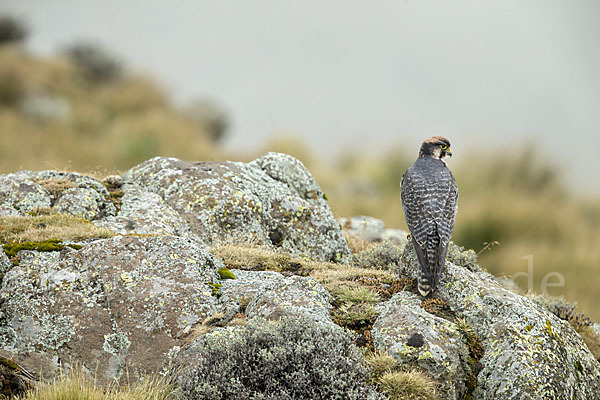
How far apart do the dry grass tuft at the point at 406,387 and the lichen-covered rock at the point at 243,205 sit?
4919mm

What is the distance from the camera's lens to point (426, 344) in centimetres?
468

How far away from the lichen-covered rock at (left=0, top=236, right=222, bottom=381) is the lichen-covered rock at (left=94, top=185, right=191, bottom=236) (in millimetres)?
2248

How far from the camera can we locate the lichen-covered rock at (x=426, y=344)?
4562 millimetres

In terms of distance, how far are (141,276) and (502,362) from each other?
12.8ft

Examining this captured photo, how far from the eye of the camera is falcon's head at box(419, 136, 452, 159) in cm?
697

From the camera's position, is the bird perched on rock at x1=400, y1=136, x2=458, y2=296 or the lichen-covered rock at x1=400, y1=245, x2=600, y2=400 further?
the bird perched on rock at x1=400, y1=136, x2=458, y2=296

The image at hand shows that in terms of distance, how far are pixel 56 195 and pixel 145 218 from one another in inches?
66.1

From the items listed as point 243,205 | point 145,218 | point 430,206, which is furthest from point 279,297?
point 243,205

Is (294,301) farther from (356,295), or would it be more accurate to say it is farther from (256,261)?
(256,261)

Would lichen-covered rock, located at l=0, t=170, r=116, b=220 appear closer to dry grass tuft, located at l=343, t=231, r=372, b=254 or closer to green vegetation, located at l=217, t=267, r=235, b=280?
green vegetation, located at l=217, t=267, r=235, b=280

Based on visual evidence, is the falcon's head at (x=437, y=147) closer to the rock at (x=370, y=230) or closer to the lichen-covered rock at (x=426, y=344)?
the lichen-covered rock at (x=426, y=344)

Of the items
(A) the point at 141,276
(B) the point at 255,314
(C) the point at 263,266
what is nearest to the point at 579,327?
(C) the point at 263,266

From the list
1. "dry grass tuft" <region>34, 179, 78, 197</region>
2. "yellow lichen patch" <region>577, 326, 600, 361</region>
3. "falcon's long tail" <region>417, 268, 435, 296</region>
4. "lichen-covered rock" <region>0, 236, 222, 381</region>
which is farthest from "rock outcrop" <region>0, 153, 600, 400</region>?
"dry grass tuft" <region>34, 179, 78, 197</region>

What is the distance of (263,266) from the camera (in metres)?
7.09
